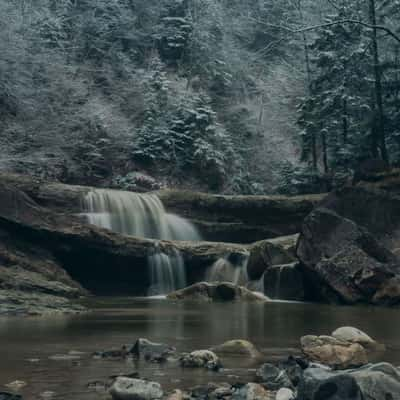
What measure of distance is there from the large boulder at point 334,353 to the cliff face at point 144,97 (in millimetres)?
24714

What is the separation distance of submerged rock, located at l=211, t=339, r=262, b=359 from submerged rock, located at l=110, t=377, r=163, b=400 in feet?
8.41

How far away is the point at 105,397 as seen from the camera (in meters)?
5.54

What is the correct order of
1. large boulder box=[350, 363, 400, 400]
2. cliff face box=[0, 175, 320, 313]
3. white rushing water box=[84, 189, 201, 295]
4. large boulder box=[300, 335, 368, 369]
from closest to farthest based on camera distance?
1. large boulder box=[350, 363, 400, 400]
2. large boulder box=[300, 335, 368, 369]
3. cliff face box=[0, 175, 320, 313]
4. white rushing water box=[84, 189, 201, 295]

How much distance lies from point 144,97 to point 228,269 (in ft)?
69.0

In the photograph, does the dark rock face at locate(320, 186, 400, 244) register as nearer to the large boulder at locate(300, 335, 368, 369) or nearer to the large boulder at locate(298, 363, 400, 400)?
the large boulder at locate(300, 335, 368, 369)

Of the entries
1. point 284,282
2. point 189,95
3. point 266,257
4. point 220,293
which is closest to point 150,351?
point 220,293

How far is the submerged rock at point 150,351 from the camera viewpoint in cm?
759

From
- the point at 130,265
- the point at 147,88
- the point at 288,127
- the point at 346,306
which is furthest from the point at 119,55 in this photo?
the point at 346,306

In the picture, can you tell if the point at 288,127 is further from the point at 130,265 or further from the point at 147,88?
the point at 130,265

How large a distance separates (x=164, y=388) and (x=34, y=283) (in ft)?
40.1

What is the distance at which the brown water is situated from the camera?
646 cm

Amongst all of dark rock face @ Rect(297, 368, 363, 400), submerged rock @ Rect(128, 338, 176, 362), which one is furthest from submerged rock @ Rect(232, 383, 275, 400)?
submerged rock @ Rect(128, 338, 176, 362)

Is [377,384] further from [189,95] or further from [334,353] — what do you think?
[189,95]

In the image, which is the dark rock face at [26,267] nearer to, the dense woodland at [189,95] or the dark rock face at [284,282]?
the dark rock face at [284,282]
